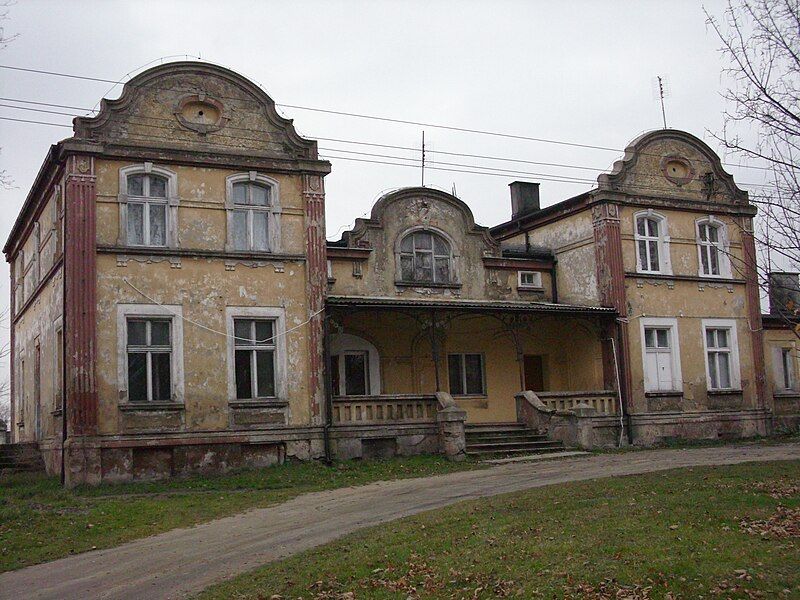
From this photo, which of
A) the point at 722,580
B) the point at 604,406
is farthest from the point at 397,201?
the point at 722,580

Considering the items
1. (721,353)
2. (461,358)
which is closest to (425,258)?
(461,358)

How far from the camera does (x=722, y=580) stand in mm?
9133

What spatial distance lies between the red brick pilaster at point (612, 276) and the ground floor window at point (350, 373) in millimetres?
7205

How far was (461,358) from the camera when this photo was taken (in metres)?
28.1

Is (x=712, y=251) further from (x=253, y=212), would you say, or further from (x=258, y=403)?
(x=258, y=403)

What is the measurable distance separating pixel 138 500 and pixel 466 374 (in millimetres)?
12819

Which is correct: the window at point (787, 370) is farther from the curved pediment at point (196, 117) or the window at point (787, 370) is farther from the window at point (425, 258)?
the curved pediment at point (196, 117)

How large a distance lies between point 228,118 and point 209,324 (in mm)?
5067

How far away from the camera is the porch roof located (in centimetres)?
2303

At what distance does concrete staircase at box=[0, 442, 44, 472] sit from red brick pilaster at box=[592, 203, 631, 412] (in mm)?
15932

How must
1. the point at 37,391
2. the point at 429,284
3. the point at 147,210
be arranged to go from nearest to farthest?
the point at 147,210 < the point at 37,391 < the point at 429,284

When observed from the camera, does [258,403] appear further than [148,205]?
Yes

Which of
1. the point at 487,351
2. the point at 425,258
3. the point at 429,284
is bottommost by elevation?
the point at 487,351

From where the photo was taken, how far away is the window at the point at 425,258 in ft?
87.2
